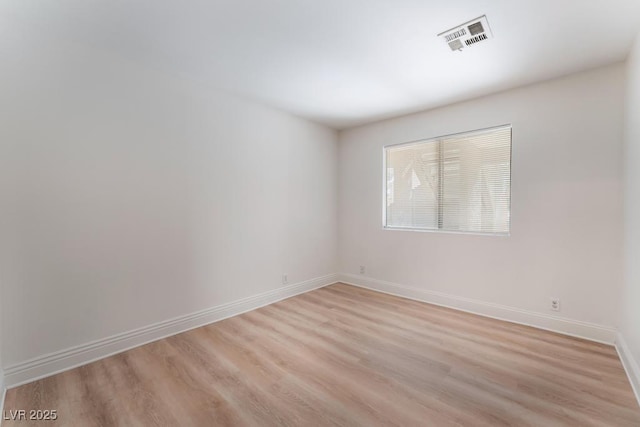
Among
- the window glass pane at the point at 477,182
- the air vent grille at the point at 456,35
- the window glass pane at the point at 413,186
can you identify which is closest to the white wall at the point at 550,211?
the window glass pane at the point at 477,182

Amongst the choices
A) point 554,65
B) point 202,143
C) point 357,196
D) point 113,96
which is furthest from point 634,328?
point 113,96

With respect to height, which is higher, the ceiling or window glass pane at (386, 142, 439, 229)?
the ceiling

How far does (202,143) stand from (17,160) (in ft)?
4.62

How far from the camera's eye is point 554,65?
2508mm

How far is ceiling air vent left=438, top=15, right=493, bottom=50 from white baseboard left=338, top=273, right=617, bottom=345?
2.73 meters

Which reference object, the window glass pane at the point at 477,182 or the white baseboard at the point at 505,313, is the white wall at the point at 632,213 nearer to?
the white baseboard at the point at 505,313

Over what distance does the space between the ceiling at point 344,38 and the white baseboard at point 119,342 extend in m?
2.47

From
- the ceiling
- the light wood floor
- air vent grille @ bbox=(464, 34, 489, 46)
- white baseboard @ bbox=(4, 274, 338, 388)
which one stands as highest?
the ceiling

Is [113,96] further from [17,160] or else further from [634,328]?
[634,328]

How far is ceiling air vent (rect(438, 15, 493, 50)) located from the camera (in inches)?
76.9

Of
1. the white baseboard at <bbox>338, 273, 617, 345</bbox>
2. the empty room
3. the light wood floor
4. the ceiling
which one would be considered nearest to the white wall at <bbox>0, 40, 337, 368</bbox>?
the empty room

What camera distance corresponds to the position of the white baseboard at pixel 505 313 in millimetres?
2576

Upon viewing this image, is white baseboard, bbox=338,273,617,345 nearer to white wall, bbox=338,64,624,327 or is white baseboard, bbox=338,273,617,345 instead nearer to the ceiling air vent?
white wall, bbox=338,64,624,327

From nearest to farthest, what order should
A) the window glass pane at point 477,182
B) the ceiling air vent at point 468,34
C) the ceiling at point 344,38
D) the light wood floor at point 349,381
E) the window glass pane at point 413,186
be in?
the light wood floor at point 349,381 → the ceiling at point 344,38 → the ceiling air vent at point 468,34 → the window glass pane at point 477,182 → the window glass pane at point 413,186
